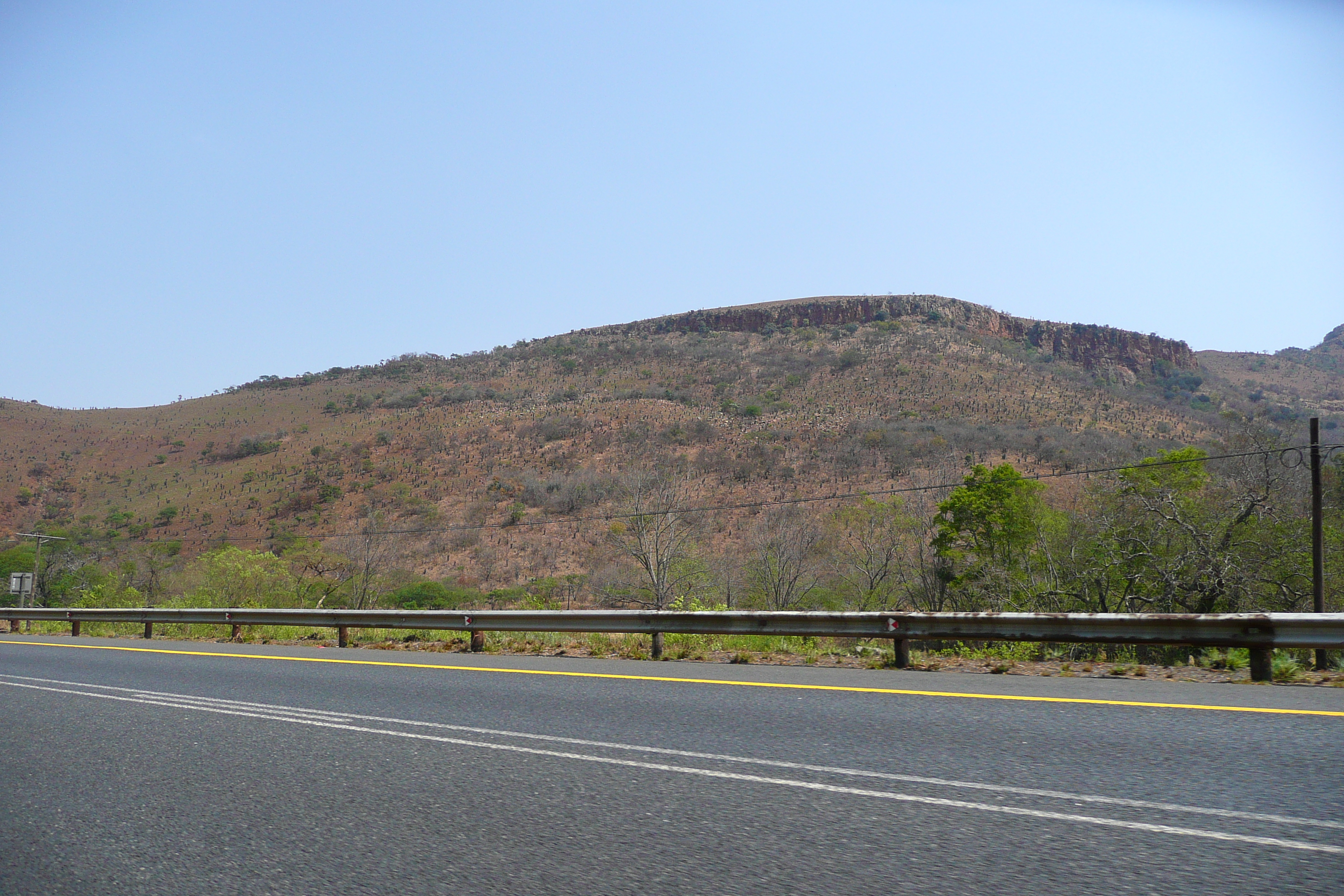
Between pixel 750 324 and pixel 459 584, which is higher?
pixel 750 324

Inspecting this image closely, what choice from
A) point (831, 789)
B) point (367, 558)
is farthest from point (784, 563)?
point (831, 789)

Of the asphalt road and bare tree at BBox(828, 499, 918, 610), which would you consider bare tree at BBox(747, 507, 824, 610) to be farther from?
the asphalt road

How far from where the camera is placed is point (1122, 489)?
28.8 m

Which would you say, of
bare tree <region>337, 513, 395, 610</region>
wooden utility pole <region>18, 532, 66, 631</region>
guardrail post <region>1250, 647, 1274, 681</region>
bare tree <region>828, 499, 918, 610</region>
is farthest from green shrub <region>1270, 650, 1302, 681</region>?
bare tree <region>337, 513, 395, 610</region>

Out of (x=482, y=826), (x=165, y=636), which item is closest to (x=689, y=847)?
(x=482, y=826)

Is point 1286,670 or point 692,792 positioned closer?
point 692,792

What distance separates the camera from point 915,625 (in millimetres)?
10000

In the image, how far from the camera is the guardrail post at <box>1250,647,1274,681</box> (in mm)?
8023

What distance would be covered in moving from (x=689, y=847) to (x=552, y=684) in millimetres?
5613

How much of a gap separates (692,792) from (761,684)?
4174 mm

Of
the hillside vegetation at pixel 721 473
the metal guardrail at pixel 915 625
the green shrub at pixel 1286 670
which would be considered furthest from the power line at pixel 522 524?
the green shrub at pixel 1286 670

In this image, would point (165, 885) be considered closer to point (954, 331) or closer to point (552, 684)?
point (552, 684)

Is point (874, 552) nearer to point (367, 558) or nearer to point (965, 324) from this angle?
point (367, 558)

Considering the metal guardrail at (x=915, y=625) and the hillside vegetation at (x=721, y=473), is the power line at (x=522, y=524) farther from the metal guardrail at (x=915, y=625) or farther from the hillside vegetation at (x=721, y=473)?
the metal guardrail at (x=915, y=625)
